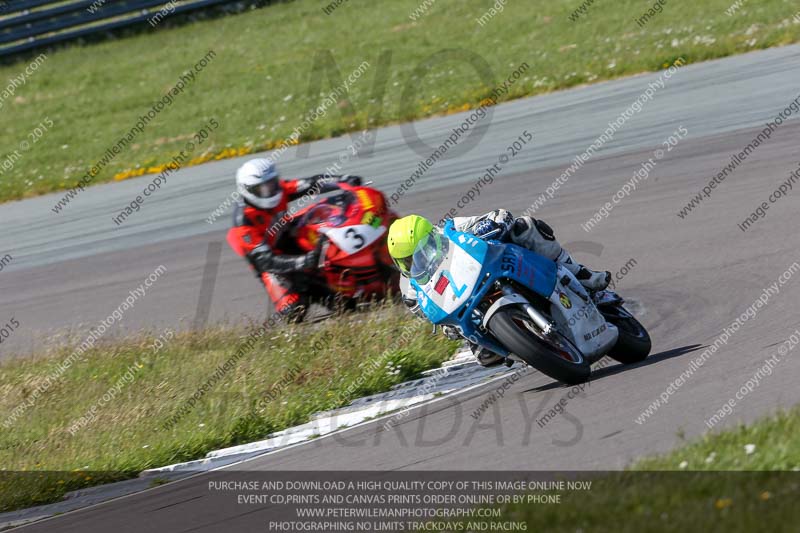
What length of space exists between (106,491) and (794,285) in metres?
5.22

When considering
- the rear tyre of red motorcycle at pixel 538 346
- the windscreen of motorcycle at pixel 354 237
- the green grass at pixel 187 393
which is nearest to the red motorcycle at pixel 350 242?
the windscreen of motorcycle at pixel 354 237

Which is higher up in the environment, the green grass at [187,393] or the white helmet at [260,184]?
the white helmet at [260,184]

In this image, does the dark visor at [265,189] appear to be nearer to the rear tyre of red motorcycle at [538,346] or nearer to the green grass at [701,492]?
the rear tyre of red motorcycle at [538,346]

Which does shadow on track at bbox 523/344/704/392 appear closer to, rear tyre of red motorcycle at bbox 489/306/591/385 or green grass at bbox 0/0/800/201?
rear tyre of red motorcycle at bbox 489/306/591/385

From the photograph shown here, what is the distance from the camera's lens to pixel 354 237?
35.3 ft

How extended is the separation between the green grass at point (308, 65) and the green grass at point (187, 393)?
10.2m

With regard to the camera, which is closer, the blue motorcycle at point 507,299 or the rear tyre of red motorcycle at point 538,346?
the rear tyre of red motorcycle at point 538,346

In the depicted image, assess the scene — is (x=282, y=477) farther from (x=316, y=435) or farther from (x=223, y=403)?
(x=223, y=403)

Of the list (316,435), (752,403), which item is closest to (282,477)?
(316,435)

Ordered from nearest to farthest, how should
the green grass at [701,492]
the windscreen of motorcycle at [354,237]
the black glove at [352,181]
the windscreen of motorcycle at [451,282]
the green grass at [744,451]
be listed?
the green grass at [701,492] < the green grass at [744,451] < the windscreen of motorcycle at [451,282] < the windscreen of motorcycle at [354,237] < the black glove at [352,181]

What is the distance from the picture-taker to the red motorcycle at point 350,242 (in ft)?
35.4

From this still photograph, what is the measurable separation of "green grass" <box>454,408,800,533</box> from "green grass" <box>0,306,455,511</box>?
3683 mm

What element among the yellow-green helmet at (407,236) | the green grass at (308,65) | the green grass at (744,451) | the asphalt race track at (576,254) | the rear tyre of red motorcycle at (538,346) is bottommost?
the green grass at (308,65)

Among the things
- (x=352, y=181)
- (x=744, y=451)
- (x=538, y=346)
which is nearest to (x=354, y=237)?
(x=352, y=181)
